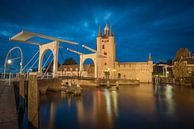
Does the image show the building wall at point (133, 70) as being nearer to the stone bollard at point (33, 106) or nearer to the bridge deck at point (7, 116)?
the stone bollard at point (33, 106)

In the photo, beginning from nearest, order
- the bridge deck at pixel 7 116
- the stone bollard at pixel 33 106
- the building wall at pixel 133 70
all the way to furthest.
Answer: the bridge deck at pixel 7 116
the stone bollard at pixel 33 106
the building wall at pixel 133 70

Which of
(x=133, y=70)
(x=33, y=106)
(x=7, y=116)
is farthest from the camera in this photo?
(x=133, y=70)

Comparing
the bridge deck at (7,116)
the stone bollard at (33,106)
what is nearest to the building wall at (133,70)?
the stone bollard at (33,106)

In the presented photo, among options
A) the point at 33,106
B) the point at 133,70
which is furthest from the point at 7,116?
the point at 133,70

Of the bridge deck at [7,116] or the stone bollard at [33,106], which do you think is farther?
the stone bollard at [33,106]

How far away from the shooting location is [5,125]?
5.16 m

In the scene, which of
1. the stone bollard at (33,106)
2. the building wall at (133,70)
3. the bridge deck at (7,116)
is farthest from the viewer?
the building wall at (133,70)

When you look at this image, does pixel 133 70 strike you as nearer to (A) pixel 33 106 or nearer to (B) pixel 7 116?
(A) pixel 33 106

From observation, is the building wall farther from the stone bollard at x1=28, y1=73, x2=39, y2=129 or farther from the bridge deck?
the bridge deck

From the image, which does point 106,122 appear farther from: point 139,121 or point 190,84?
point 190,84

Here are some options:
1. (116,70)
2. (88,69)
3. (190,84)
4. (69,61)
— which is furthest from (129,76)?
(69,61)

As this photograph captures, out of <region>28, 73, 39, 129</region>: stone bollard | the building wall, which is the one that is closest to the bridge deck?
<region>28, 73, 39, 129</region>: stone bollard

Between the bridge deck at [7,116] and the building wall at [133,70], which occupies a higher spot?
the building wall at [133,70]

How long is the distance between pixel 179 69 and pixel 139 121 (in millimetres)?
41663
